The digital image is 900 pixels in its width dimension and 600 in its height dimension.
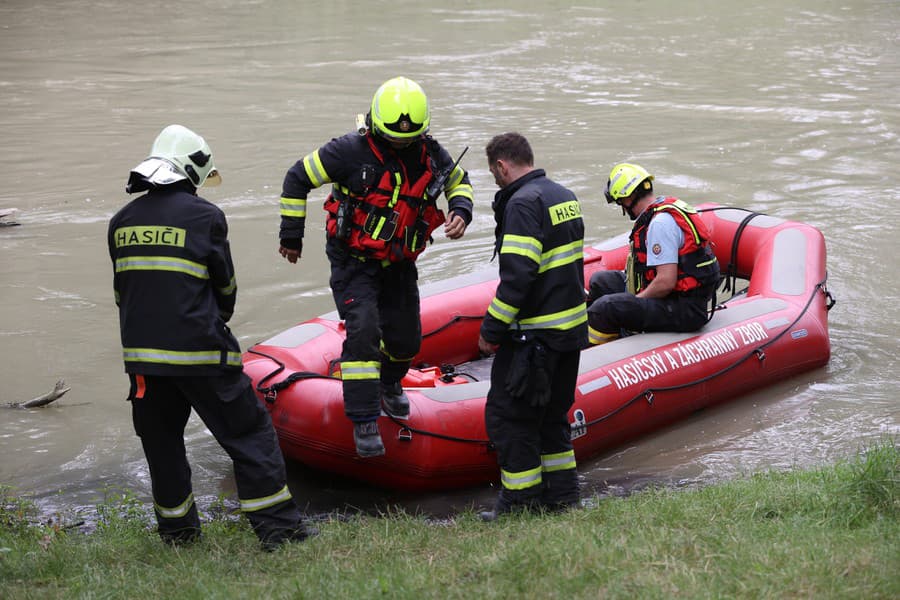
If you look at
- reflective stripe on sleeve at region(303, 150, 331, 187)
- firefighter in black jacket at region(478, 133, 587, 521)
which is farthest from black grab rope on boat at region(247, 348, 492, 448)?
reflective stripe on sleeve at region(303, 150, 331, 187)

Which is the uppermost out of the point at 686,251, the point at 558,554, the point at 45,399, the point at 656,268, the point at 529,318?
the point at 529,318

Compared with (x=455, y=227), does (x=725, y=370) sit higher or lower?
lower

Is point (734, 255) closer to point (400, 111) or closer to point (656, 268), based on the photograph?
point (656, 268)

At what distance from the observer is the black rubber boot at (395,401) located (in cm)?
526

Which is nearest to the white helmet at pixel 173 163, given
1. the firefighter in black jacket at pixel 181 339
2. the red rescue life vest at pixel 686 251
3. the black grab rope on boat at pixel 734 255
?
the firefighter in black jacket at pixel 181 339

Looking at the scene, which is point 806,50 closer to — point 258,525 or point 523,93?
point 523,93

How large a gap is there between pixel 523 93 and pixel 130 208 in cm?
1295

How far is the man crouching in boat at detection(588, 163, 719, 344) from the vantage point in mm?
5984

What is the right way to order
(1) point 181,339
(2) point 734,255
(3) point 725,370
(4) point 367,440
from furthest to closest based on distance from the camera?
1. (2) point 734,255
2. (3) point 725,370
3. (4) point 367,440
4. (1) point 181,339

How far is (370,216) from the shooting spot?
4.84 metres

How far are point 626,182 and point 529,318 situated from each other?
1.74 m

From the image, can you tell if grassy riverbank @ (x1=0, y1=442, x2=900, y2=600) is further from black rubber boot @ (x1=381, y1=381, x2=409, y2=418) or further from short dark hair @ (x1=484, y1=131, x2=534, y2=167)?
short dark hair @ (x1=484, y1=131, x2=534, y2=167)

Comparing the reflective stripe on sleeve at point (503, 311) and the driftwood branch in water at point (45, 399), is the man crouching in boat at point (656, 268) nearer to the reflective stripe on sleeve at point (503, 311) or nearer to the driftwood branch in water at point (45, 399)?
the reflective stripe on sleeve at point (503, 311)

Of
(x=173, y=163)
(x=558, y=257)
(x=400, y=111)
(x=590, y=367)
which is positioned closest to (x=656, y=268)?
(x=590, y=367)
